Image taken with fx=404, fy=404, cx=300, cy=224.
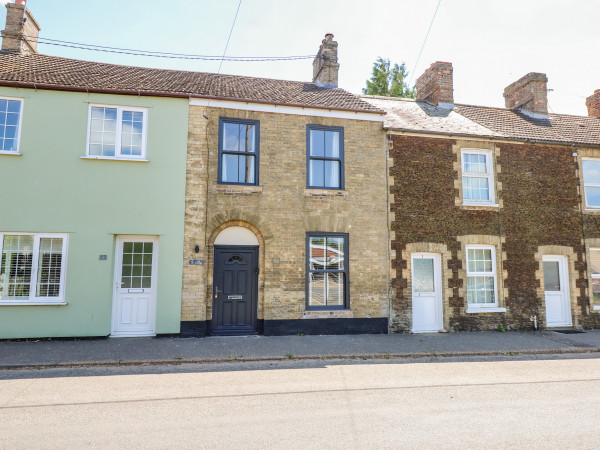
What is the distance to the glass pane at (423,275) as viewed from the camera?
1213 centimetres

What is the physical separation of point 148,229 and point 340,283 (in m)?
5.45

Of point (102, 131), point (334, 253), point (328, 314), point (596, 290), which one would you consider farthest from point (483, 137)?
point (102, 131)

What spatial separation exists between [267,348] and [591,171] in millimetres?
12653

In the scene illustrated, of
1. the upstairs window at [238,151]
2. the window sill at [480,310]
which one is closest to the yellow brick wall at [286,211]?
the upstairs window at [238,151]

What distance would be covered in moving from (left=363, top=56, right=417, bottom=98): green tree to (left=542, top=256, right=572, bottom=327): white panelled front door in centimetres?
1777

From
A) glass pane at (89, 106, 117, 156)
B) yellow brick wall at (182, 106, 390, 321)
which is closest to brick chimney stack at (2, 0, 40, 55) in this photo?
glass pane at (89, 106, 117, 156)

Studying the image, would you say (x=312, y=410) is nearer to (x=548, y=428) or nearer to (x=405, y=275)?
(x=548, y=428)

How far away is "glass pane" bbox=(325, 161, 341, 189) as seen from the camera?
38.9 ft

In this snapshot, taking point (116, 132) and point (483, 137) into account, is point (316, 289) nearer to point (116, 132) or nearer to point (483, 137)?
point (116, 132)

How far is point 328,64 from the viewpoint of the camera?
14.5 meters

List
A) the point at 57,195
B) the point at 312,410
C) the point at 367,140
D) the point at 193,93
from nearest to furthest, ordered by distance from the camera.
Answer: the point at 312,410
the point at 57,195
the point at 193,93
the point at 367,140

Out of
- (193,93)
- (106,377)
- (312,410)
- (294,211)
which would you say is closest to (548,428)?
(312,410)

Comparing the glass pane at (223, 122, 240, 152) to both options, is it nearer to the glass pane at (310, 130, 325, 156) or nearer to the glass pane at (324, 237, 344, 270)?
the glass pane at (310, 130, 325, 156)

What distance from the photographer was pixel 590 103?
58.6 feet
